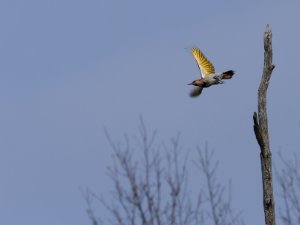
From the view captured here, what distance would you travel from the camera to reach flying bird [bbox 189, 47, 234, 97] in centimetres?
2025

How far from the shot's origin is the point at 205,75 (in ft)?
68.4

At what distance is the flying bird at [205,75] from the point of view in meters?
20.2

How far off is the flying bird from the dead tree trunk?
203 centimetres

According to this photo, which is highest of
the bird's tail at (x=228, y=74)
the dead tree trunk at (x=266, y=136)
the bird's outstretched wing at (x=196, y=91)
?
the bird's outstretched wing at (x=196, y=91)

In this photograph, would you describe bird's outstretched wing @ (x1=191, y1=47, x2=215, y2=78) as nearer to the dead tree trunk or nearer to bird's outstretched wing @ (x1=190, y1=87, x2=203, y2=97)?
bird's outstretched wing @ (x1=190, y1=87, x2=203, y2=97)

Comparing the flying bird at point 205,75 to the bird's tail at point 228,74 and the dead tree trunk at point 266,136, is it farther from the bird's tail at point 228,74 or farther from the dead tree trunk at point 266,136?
the dead tree trunk at point 266,136

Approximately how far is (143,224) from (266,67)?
9.18 feet

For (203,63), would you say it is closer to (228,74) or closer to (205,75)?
(205,75)

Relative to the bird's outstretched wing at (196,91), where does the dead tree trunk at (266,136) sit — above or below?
below

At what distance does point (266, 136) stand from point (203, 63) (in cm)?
349

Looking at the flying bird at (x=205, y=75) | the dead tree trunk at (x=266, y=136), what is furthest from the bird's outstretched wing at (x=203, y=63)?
the dead tree trunk at (x=266, y=136)

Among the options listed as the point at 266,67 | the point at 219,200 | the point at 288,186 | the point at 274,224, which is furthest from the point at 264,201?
the point at 288,186

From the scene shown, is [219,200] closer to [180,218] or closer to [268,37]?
[180,218]

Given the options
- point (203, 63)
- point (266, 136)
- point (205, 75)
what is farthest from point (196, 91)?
point (266, 136)
